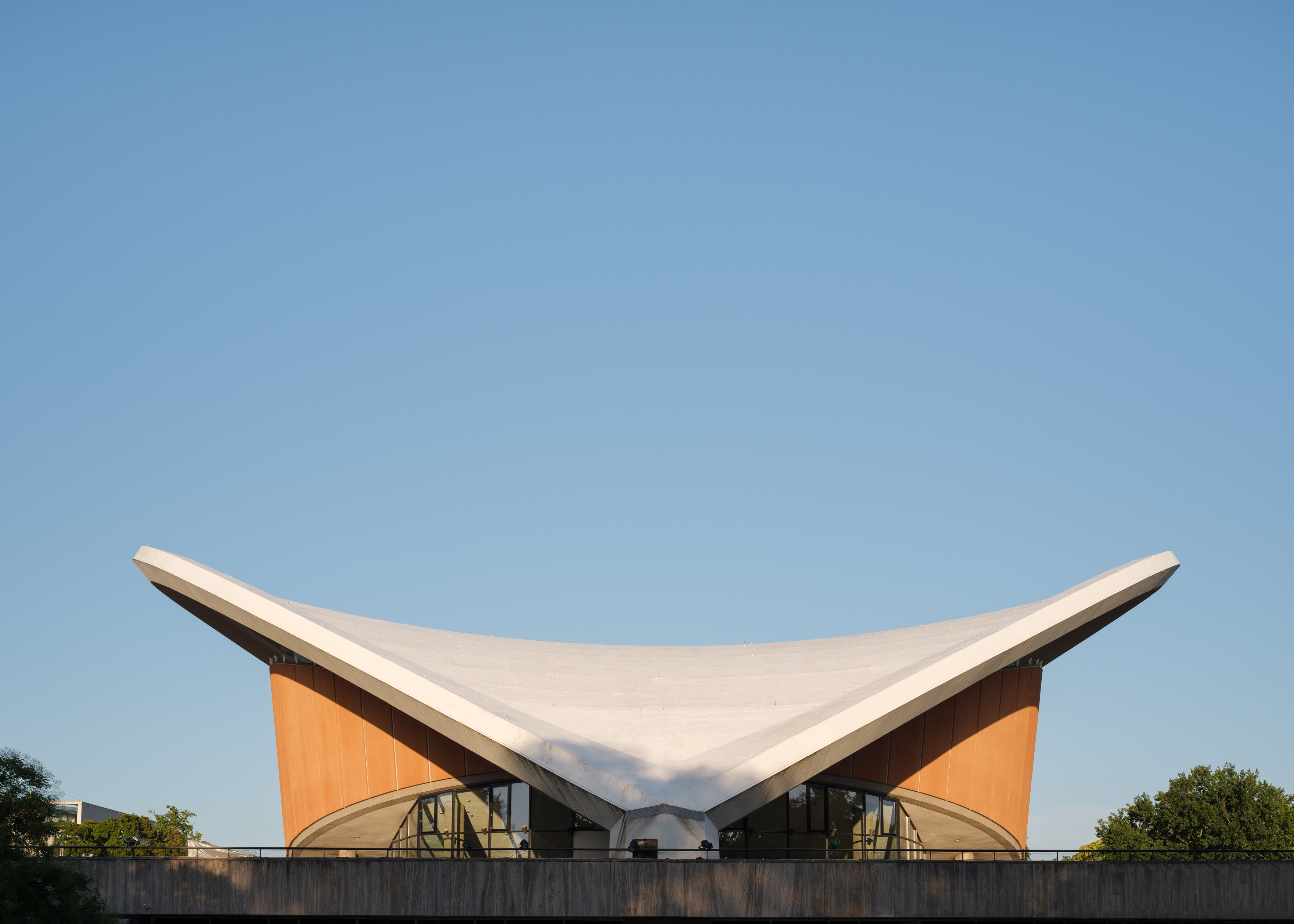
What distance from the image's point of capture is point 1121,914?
65.2 feet

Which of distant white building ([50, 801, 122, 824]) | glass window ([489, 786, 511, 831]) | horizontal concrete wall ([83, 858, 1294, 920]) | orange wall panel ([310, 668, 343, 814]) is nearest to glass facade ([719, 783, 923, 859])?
glass window ([489, 786, 511, 831])

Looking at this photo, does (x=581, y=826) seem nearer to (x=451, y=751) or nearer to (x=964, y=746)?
Answer: (x=451, y=751)

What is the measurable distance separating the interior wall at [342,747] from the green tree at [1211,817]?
92.2ft

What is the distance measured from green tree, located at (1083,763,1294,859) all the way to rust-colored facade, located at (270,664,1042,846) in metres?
16.1

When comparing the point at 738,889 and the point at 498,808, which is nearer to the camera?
the point at 738,889

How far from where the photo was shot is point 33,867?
16.4 m

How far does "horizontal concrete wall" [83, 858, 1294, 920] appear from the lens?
65.0ft

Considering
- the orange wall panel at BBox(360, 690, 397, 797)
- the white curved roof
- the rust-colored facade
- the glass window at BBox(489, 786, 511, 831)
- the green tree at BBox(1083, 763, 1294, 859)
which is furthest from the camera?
the green tree at BBox(1083, 763, 1294, 859)

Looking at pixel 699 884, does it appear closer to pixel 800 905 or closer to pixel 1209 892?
pixel 800 905

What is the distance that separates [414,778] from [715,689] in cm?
839

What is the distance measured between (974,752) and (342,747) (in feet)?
53.9

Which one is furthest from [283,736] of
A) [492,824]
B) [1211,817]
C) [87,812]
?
[87,812]

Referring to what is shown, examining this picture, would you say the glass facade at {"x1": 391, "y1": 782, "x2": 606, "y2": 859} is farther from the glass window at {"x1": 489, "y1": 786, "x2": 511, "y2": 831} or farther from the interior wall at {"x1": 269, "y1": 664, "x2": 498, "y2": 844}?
the interior wall at {"x1": 269, "y1": 664, "x2": 498, "y2": 844}

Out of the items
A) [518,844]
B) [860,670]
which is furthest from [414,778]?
[860,670]
